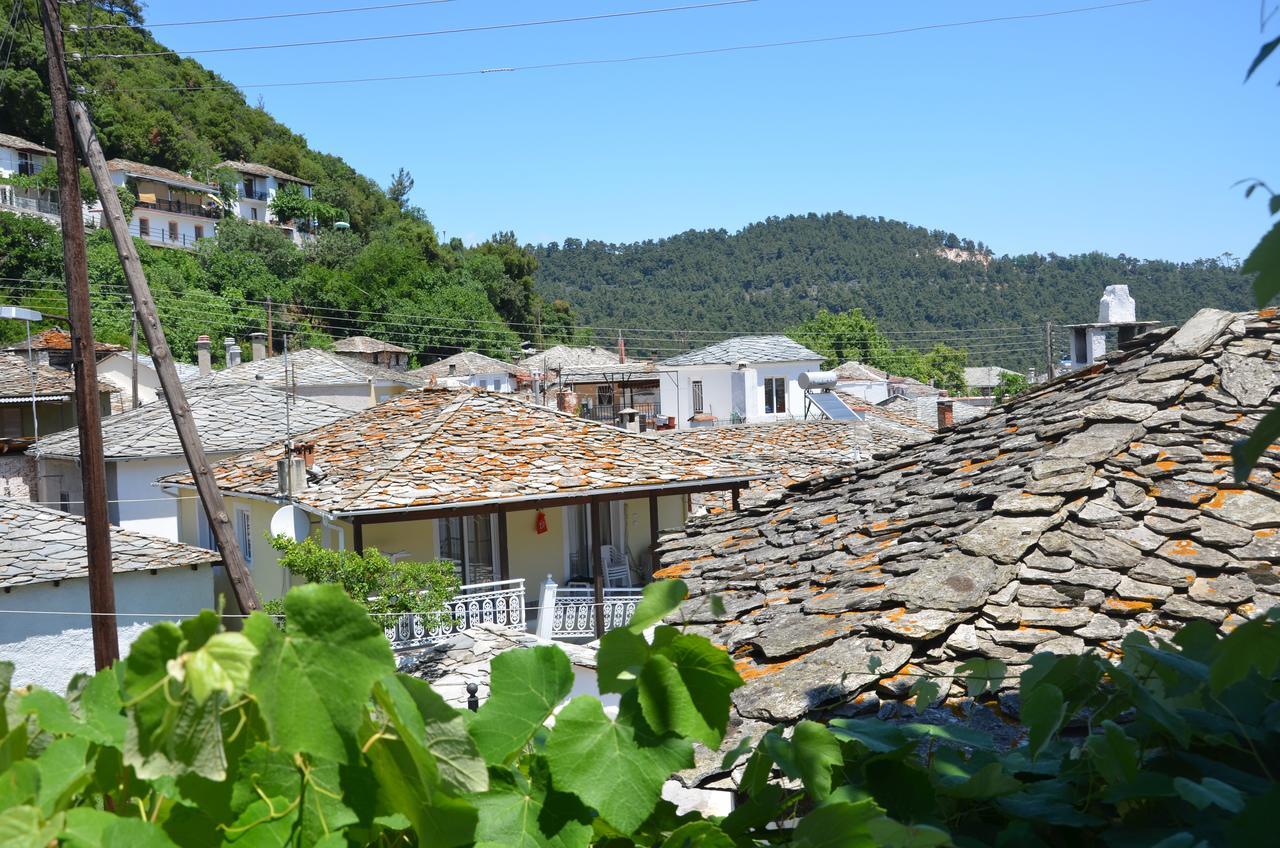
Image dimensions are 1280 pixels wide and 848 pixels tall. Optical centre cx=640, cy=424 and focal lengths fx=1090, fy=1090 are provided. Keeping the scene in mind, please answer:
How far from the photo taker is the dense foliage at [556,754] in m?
0.81

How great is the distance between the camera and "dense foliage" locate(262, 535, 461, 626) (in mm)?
14484

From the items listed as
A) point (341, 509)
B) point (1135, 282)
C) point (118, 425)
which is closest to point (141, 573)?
point (341, 509)

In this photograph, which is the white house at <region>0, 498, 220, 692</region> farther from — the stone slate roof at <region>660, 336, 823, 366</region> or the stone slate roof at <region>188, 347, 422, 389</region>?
the stone slate roof at <region>660, 336, 823, 366</region>

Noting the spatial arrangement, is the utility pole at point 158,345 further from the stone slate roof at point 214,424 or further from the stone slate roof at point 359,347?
the stone slate roof at point 359,347

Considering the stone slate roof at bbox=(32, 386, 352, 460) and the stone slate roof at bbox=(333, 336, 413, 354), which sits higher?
the stone slate roof at bbox=(333, 336, 413, 354)

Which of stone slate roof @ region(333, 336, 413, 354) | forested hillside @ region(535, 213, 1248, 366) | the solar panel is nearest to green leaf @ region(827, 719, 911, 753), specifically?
the solar panel

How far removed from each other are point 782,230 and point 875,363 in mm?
60340

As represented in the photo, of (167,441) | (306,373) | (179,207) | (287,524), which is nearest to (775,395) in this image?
(306,373)

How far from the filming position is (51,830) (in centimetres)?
81

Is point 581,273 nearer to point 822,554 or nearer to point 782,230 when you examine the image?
point 782,230

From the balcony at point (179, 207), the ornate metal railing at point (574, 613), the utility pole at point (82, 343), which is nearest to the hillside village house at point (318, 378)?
the ornate metal railing at point (574, 613)

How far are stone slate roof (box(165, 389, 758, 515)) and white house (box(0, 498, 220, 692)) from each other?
1842mm

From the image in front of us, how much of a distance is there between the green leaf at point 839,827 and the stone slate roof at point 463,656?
11971 mm

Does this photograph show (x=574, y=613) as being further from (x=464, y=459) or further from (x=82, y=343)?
(x=82, y=343)
